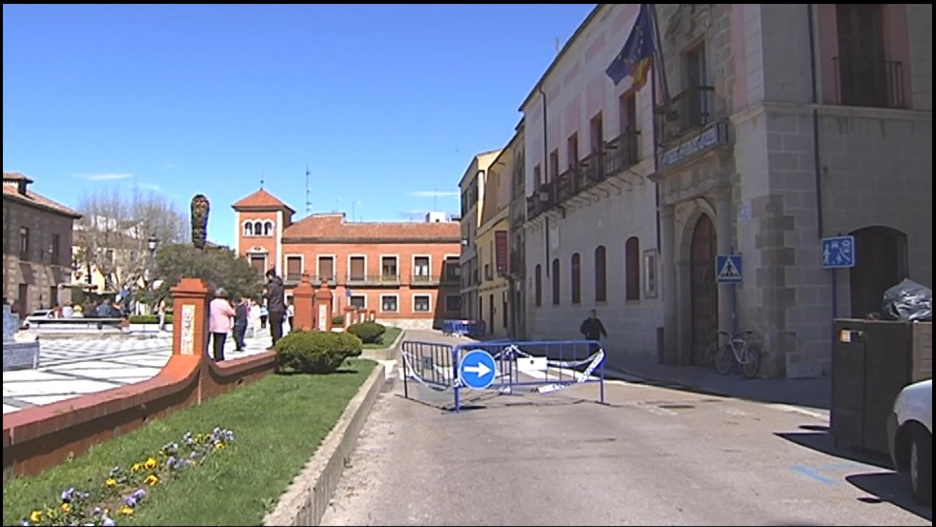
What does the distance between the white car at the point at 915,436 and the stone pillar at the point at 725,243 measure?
38.0ft

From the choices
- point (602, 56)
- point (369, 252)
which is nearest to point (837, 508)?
point (602, 56)

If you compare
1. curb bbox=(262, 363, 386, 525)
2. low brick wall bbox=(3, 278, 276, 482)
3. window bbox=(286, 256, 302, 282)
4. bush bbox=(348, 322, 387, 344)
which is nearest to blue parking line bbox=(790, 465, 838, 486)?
curb bbox=(262, 363, 386, 525)

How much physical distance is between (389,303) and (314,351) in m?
69.2

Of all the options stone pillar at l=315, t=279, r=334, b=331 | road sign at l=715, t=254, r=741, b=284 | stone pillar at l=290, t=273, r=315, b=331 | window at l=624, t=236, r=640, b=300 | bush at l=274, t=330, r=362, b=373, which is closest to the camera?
bush at l=274, t=330, r=362, b=373

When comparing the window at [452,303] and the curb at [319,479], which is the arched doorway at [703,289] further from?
the window at [452,303]

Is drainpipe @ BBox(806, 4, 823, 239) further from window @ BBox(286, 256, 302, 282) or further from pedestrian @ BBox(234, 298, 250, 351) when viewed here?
window @ BBox(286, 256, 302, 282)

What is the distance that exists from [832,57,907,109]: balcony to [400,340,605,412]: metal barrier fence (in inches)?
300

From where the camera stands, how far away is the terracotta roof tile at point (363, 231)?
279 feet

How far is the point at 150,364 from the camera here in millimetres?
18828

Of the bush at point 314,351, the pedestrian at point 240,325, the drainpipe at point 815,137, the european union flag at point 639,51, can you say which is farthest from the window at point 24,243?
the drainpipe at point 815,137

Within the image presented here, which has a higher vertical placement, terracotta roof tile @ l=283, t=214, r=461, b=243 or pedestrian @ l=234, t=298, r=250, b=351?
terracotta roof tile @ l=283, t=214, r=461, b=243

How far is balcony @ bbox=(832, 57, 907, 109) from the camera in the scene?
17.8m

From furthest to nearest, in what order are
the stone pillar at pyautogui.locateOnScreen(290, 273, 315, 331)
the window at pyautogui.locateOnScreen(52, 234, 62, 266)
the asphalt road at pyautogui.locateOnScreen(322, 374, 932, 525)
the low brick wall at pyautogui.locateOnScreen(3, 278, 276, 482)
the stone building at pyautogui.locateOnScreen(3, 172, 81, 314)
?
1. the window at pyautogui.locateOnScreen(52, 234, 62, 266)
2. the stone building at pyautogui.locateOnScreen(3, 172, 81, 314)
3. the stone pillar at pyautogui.locateOnScreen(290, 273, 315, 331)
4. the low brick wall at pyautogui.locateOnScreen(3, 278, 276, 482)
5. the asphalt road at pyautogui.locateOnScreen(322, 374, 932, 525)

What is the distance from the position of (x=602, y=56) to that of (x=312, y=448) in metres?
22.8
